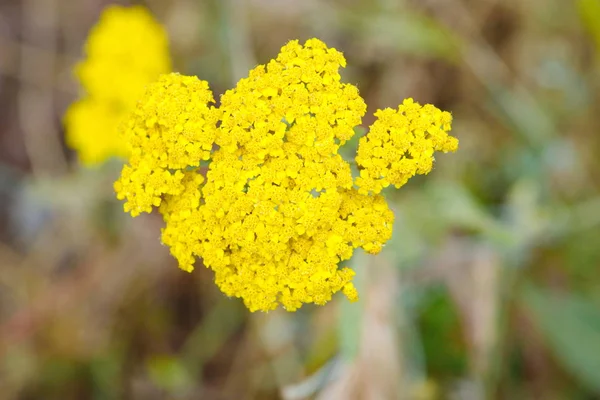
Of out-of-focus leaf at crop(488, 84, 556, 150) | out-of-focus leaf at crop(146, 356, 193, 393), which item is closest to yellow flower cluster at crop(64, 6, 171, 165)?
out-of-focus leaf at crop(146, 356, 193, 393)

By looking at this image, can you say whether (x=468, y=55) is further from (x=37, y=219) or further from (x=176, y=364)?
(x=37, y=219)

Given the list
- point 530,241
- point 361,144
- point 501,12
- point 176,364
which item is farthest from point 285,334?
point 501,12

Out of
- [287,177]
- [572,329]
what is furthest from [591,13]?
[287,177]

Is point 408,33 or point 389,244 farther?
point 408,33

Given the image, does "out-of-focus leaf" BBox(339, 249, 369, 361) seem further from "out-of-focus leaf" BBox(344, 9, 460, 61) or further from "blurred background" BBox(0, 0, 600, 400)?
"out-of-focus leaf" BBox(344, 9, 460, 61)

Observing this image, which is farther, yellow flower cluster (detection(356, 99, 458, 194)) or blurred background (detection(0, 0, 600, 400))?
blurred background (detection(0, 0, 600, 400))

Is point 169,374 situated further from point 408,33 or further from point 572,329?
point 408,33
